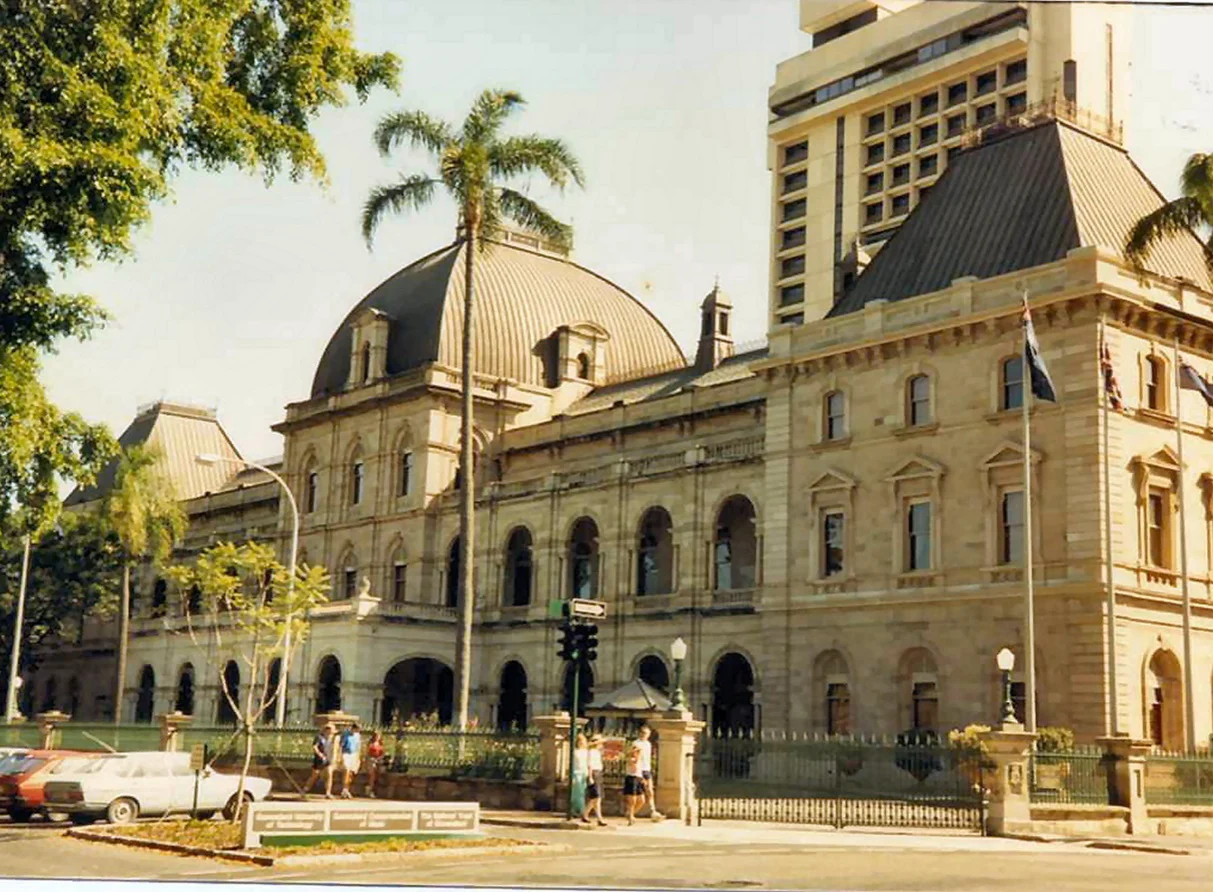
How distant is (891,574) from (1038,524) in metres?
4.27

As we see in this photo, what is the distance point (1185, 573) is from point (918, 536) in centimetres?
732

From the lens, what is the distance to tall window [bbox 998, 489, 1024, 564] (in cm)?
3612

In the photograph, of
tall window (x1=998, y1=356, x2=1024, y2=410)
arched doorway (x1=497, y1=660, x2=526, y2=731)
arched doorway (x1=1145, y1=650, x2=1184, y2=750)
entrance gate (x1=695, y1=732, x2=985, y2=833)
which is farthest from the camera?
arched doorway (x1=497, y1=660, x2=526, y2=731)

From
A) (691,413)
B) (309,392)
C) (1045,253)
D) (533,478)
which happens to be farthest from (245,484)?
(1045,253)

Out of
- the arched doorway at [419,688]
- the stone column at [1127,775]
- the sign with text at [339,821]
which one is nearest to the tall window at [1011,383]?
the stone column at [1127,775]

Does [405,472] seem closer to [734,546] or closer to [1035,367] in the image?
[734,546]

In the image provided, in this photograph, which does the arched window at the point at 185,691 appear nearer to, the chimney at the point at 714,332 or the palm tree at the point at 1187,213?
the chimney at the point at 714,332

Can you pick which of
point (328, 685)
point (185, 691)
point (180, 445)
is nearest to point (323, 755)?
point (180, 445)

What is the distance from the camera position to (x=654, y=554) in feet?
167

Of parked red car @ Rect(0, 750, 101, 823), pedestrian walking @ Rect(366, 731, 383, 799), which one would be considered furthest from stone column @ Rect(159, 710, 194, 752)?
parked red car @ Rect(0, 750, 101, 823)

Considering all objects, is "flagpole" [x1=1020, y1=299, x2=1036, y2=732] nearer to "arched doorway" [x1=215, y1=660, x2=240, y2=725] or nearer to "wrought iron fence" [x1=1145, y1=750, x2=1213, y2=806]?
"wrought iron fence" [x1=1145, y1=750, x2=1213, y2=806]

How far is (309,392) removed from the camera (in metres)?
60.7

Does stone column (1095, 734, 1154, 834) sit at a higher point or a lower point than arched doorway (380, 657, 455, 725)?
lower

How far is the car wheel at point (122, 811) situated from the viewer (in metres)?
24.5
